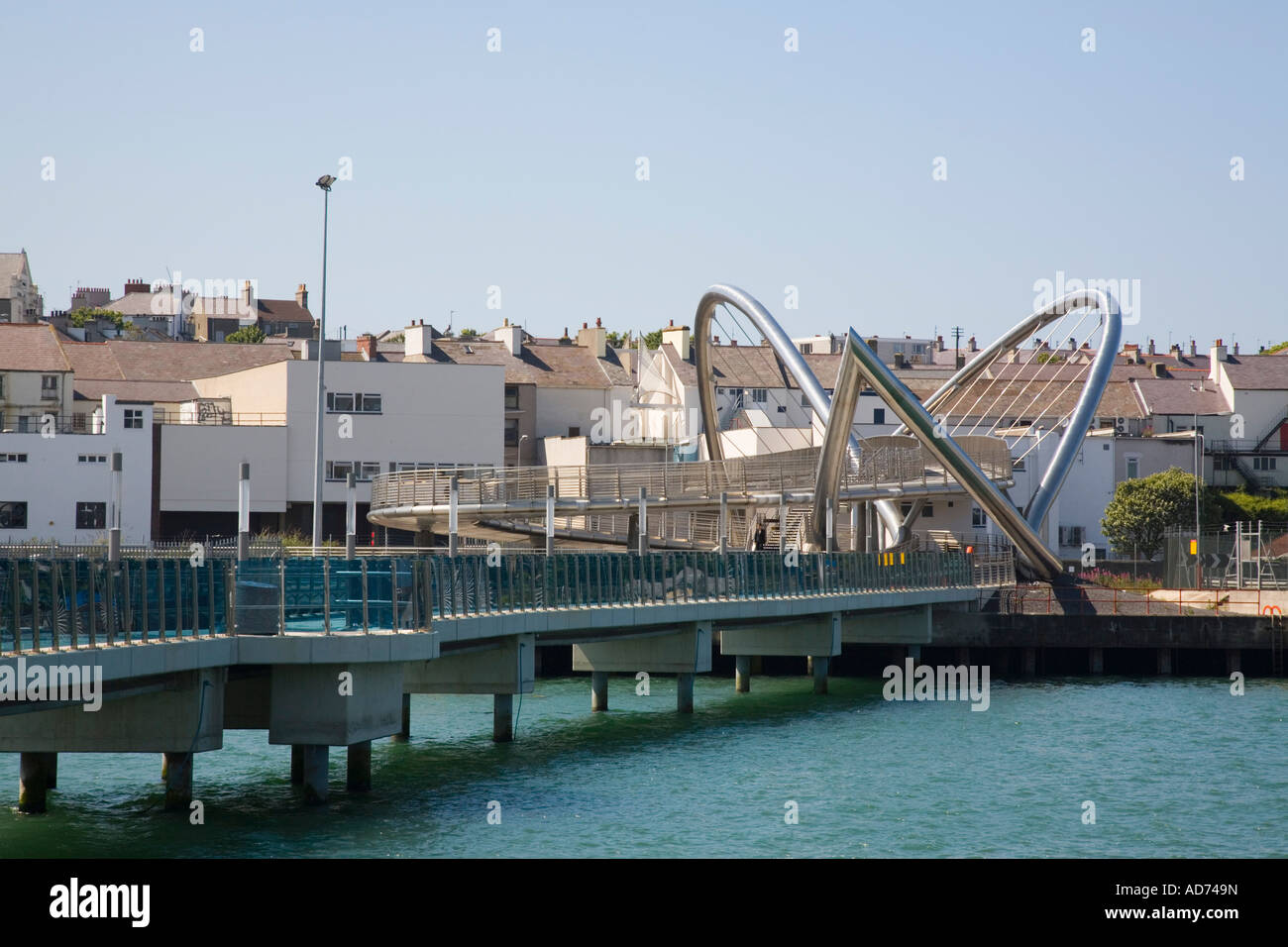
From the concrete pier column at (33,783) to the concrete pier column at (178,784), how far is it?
7.51ft

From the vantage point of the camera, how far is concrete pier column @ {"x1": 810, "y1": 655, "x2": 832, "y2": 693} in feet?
179

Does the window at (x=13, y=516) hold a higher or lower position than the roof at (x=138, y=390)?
lower

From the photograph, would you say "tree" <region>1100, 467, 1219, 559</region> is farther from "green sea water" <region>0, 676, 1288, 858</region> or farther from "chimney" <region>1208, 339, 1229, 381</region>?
"green sea water" <region>0, 676, 1288, 858</region>

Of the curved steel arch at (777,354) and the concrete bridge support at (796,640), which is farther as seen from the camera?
the curved steel arch at (777,354)

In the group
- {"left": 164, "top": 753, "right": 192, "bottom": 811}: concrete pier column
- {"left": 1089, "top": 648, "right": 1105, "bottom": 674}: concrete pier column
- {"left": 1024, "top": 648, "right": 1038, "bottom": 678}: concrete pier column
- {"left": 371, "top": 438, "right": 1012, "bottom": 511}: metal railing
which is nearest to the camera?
{"left": 164, "top": 753, "right": 192, "bottom": 811}: concrete pier column

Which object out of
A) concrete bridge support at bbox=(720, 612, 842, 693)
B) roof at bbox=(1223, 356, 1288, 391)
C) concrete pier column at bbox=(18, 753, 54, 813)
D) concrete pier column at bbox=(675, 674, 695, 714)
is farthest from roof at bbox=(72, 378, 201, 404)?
concrete pier column at bbox=(18, 753, 54, 813)

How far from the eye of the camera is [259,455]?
270 feet

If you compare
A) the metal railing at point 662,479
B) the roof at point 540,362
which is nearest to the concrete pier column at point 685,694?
the metal railing at point 662,479

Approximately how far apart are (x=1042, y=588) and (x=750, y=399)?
132 ft

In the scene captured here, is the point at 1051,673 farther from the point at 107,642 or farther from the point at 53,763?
the point at 107,642

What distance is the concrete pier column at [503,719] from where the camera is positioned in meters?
39.7

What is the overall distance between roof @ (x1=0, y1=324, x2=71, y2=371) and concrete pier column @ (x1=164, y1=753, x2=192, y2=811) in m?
58.6

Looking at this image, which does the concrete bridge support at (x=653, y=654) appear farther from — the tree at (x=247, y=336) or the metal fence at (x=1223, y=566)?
the tree at (x=247, y=336)

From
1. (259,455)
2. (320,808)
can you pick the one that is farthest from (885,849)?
(259,455)
